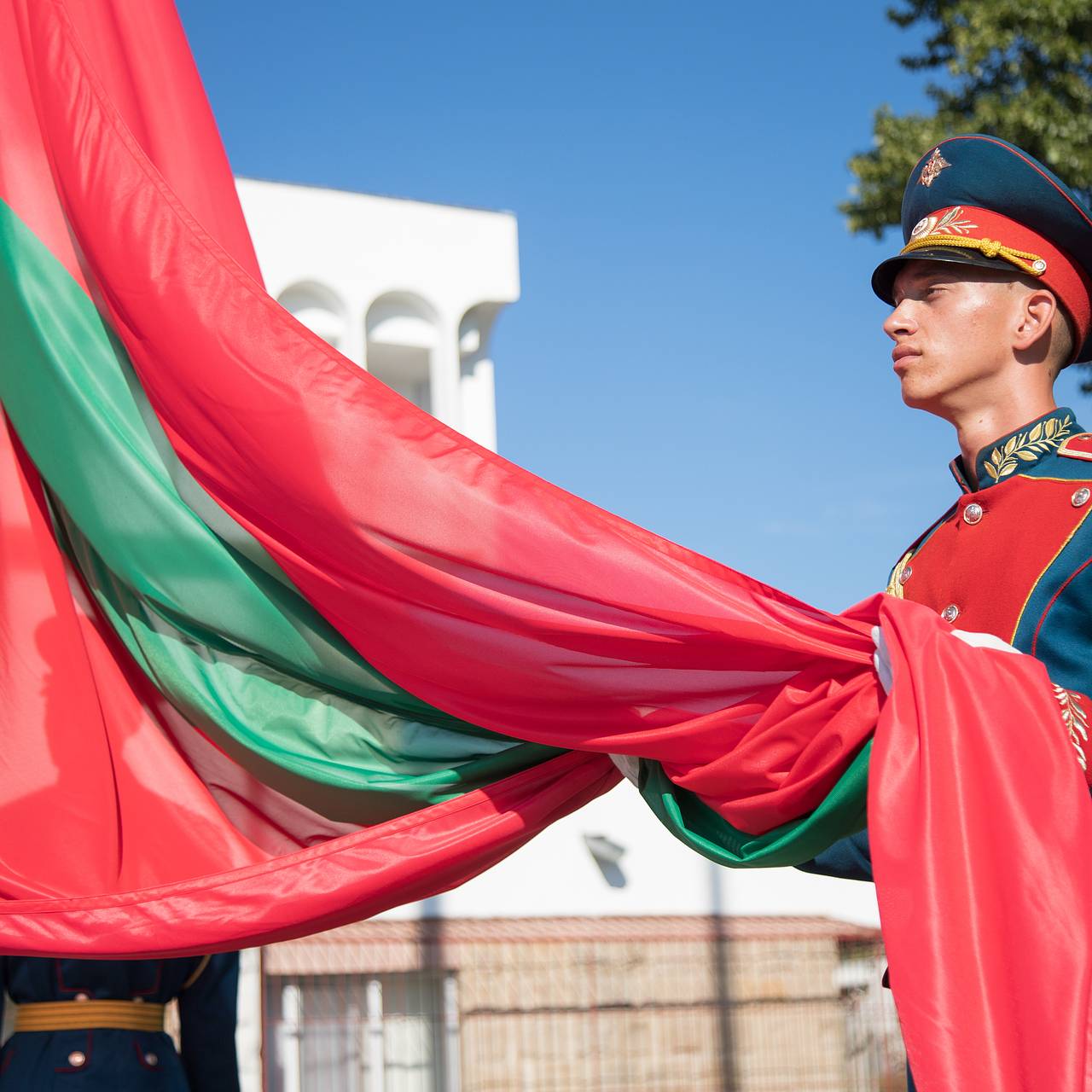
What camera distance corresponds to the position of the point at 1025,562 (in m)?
1.89

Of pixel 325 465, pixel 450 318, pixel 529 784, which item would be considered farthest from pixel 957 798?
pixel 450 318

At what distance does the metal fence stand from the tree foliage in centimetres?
468

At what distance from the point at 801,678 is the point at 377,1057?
7.63 m

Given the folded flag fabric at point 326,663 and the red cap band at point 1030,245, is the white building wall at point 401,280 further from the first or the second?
the red cap band at point 1030,245

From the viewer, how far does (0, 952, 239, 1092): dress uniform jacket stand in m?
2.79

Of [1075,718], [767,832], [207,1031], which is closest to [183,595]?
[767,832]

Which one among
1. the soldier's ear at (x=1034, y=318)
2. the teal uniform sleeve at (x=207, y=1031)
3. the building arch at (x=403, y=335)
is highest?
the building arch at (x=403, y=335)

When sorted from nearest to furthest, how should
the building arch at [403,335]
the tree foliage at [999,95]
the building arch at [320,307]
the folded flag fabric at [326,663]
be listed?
the folded flag fabric at [326,663]
the tree foliage at [999,95]
the building arch at [320,307]
the building arch at [403,335]

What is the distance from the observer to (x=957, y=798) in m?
1.57

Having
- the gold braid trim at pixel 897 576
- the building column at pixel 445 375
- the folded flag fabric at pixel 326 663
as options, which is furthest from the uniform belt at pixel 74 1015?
the building column at pixel 445 375

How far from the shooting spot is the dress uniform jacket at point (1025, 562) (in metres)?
1.80

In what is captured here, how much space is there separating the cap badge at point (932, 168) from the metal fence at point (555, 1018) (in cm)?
720

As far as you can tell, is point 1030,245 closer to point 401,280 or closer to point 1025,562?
point 1025,562

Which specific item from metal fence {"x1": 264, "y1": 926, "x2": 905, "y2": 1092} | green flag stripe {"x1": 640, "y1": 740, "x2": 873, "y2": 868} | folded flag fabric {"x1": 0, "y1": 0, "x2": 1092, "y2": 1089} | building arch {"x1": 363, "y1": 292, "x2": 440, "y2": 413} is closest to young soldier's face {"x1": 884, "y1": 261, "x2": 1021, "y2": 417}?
folded flag fabric {"x1": 0, "y1": 0, "x2": 1092, "y2": 1089}
